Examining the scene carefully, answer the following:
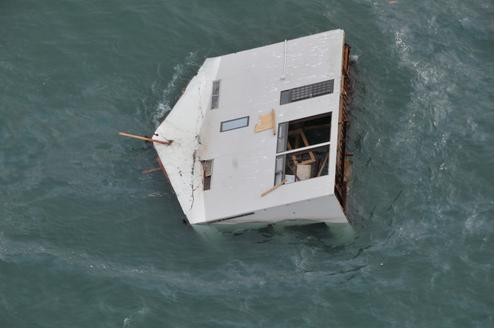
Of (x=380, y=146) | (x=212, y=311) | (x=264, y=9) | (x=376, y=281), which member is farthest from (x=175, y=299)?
(x=264, y=9)

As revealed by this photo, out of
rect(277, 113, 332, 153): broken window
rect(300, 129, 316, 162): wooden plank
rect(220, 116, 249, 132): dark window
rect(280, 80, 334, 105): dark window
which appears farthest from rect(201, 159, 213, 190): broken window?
rect(300, 129, 316, 162): wooden plank

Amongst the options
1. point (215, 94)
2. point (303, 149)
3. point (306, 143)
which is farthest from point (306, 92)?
point (215, 94)

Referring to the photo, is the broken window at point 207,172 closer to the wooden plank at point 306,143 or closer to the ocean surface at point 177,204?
the ocean surface at point 177,204

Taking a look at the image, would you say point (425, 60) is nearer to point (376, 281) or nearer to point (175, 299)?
point (376, 281)

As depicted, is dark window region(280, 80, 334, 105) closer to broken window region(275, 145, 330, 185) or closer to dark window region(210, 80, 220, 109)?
broken window region(275, 145, 330, 185)

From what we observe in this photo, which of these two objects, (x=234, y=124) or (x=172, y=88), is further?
(x=172, y=88)

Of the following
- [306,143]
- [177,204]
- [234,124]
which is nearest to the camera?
[177,204]

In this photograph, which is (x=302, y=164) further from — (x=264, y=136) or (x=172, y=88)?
(x=172, y=88)
